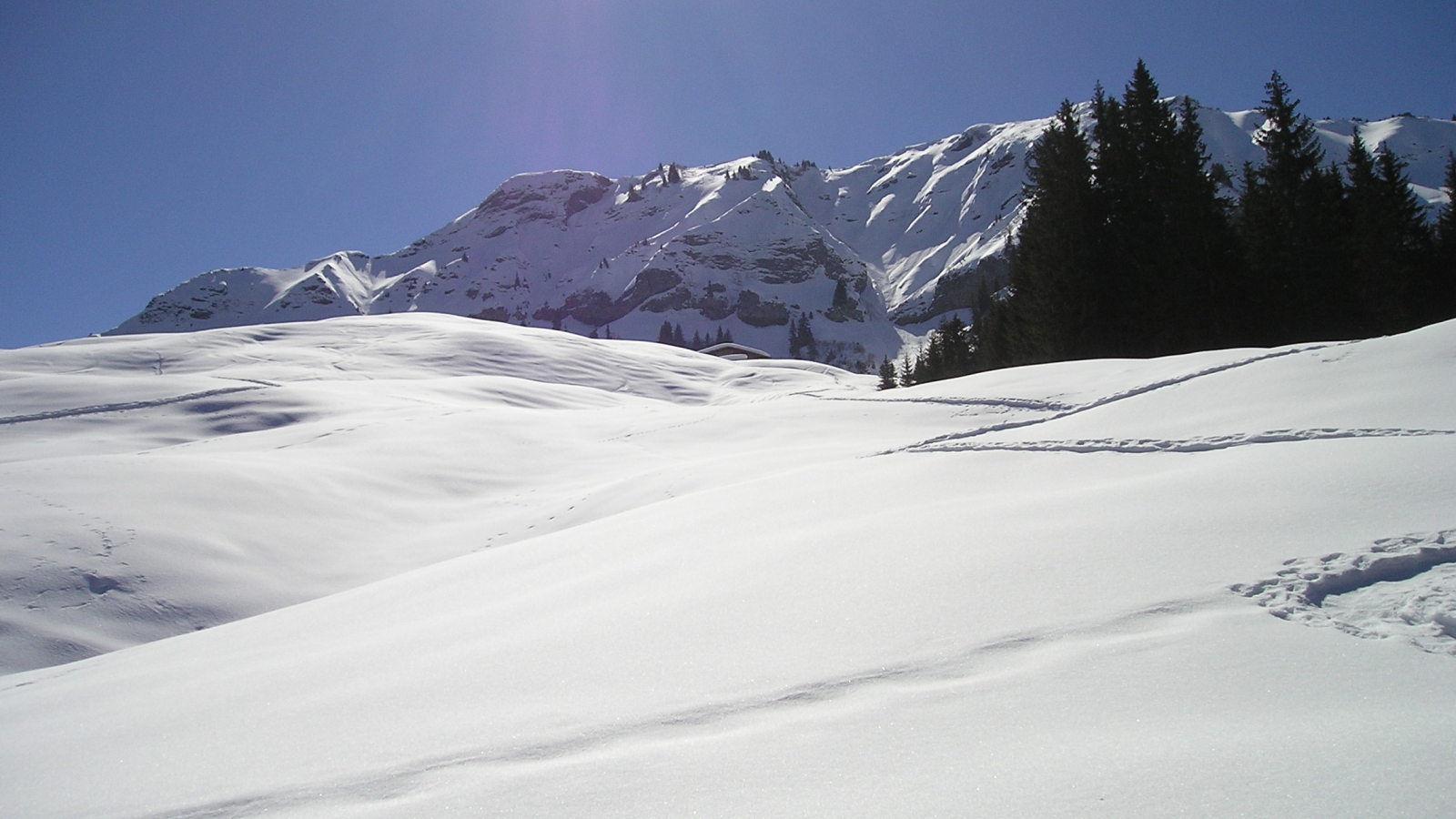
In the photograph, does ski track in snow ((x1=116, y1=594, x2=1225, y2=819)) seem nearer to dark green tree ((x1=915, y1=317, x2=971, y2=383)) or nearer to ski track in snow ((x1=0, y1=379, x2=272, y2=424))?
ski track in snow ((x1=0, y1=379, x2=272, y2=424))

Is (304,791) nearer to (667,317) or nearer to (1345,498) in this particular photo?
(1345,498)

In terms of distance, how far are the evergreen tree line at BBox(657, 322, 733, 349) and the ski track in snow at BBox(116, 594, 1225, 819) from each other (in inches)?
5338

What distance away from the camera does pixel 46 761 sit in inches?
101

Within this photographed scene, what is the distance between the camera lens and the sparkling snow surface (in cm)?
144

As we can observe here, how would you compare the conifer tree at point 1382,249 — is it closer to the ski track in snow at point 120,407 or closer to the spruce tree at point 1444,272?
the spruce tree at point 1444,272

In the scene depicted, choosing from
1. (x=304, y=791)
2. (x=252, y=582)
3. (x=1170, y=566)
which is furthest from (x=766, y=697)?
(x=252, y=582)

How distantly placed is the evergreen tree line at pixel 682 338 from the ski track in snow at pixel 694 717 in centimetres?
13558

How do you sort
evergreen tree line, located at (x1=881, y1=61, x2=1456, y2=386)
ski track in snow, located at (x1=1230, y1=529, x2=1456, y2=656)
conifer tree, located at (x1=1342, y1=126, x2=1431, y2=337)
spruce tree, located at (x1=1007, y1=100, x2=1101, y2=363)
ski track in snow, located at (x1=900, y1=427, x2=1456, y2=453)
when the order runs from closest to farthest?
ski track in snow, located at (x1=1230, y1=529, x2=1456, y2=656), ski track in snow, located at (x1=900, y1=427, x2=1456, y2=453), conifer tree, located at (x1=1342, y1=126, x2=1431, y2=337), evergreen tree line, located at (x1=881, y1=61, x2=1456, y2=386), spruce tree, located at (x1=1007, y1=100, x2=1101, y2=363)

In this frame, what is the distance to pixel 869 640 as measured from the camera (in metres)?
2.16

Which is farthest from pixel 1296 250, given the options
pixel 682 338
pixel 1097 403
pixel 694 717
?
pixel 682 338

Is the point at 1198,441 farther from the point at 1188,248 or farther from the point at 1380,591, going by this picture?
the point at 1188,248

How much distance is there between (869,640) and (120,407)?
1908cm

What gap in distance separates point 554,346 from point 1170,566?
32.3m

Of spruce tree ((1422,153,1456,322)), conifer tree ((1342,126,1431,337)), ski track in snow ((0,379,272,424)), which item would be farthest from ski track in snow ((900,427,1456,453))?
spruce tree ((1422,153,1456,322))
